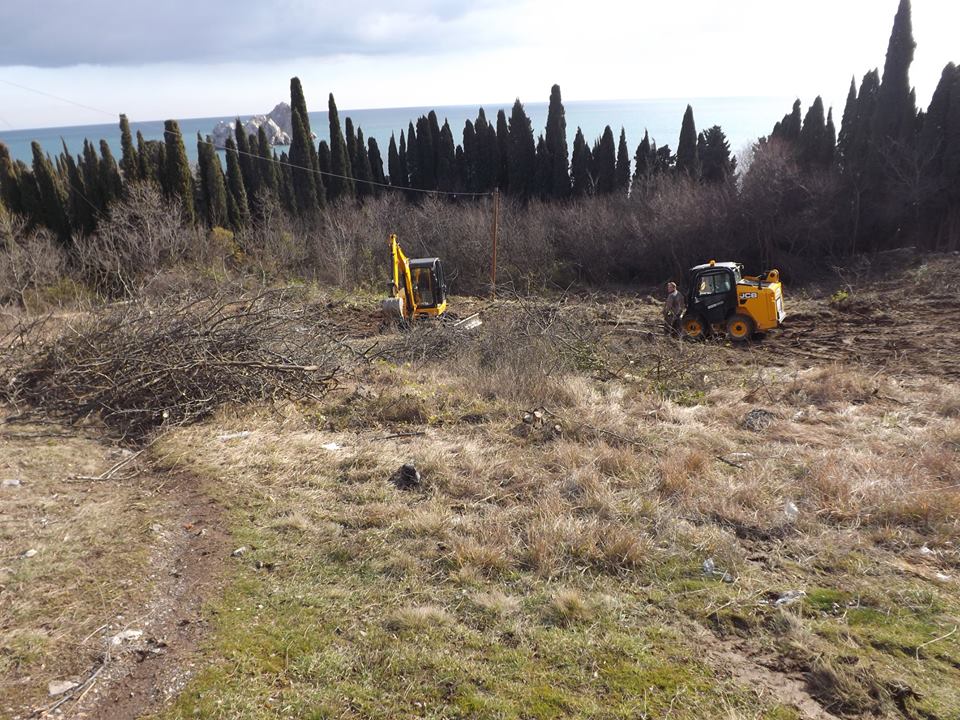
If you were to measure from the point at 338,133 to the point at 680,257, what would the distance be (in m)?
24.4

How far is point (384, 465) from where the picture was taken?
6598 millimetres

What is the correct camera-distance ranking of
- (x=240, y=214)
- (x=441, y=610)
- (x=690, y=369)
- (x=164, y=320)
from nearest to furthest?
(x=441, y=610)
(x=164, y=320)
(x=690, y=369)
(x=240, y=214)

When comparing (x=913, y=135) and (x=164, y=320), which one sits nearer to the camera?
(x=164, y=320)

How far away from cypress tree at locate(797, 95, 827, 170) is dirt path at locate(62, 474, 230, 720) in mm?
32496

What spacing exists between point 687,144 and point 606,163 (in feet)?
17.0

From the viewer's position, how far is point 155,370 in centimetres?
787

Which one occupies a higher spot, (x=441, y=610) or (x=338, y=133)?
(x=338, y=133)

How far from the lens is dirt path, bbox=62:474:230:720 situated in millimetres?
3365

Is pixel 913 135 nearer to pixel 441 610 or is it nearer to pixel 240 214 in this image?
pixel 441 610

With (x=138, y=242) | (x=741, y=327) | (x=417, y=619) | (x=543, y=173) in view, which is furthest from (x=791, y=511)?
(x=543, y=173)

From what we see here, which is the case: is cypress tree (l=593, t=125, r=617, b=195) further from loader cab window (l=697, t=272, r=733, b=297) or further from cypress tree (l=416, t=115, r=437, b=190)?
loader cab window (l=697, t=272, r=733, b=297)

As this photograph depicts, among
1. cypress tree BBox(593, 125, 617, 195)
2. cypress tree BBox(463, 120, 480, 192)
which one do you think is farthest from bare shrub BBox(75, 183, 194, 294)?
cypress tree BBox(593, 125, 617, 195)

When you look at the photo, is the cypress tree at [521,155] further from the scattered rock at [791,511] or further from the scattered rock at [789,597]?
the scattered rock at [789,597]

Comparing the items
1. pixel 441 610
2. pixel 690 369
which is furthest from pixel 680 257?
pixel 441 610
